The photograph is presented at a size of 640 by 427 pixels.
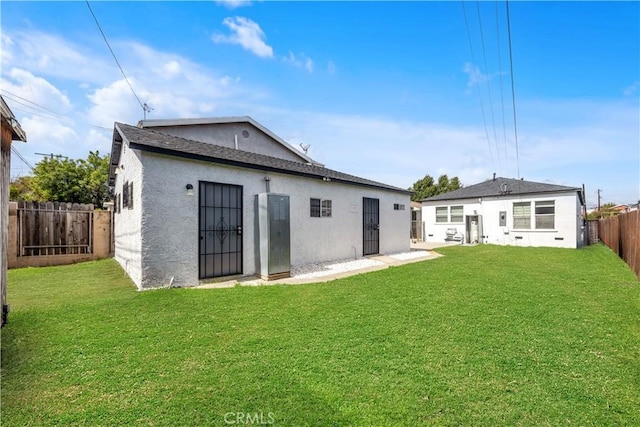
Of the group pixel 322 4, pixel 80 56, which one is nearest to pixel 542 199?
pixel 322 4

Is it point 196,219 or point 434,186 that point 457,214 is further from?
point 196,219

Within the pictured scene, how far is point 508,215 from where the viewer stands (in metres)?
18.6

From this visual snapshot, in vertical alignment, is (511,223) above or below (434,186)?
below

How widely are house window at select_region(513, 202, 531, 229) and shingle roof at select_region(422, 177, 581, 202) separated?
817mm

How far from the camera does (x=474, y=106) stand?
12.6m

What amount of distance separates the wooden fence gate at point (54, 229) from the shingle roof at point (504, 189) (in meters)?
20.6

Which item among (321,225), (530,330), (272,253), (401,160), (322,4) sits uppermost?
(322,4)

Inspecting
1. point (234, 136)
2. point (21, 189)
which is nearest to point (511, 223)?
point (234, 136)

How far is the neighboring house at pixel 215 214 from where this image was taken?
21.2 feet

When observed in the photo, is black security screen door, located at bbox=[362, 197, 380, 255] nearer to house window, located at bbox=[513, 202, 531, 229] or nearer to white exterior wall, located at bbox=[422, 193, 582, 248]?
white exterior wall, located at bbox=[422, 193, 582, 248]

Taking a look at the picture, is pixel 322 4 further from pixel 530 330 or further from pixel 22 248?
pixel 22 248

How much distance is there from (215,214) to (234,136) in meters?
8.25

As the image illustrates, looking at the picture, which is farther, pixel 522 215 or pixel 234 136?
pixel 522 215

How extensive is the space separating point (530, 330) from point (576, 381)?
135 cm
